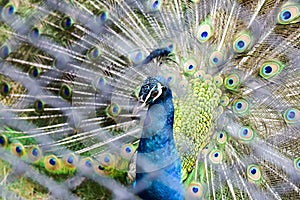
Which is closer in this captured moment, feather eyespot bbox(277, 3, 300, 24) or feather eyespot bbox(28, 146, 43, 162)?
feather eyespot bbox(277, 3, 300, 24)

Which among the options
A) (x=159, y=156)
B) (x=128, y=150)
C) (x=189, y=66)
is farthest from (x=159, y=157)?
(x=189, y=66)

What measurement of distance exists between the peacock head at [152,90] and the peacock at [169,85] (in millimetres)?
175

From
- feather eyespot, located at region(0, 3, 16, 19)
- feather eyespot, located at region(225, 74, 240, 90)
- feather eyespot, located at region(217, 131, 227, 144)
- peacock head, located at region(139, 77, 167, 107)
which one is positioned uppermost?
feather eyespot, located at region(225, 74, 240, 90)

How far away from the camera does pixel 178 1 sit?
2379 millimetres

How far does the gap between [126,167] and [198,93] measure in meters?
0.48

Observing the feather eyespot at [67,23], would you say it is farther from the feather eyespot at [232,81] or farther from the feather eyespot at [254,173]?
the feather eyespot at [254,173]

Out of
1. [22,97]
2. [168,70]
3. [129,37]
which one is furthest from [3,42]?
[168,70]

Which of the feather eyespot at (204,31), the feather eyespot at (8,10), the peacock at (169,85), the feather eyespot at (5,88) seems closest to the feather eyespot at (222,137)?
the peacock at (169,85)

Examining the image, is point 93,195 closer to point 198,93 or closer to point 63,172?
point 63,172

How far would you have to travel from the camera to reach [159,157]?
7.25 ft

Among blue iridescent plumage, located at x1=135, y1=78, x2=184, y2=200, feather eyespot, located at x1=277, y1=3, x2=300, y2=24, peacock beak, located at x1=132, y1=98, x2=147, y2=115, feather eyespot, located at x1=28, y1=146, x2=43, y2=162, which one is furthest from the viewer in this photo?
feather eyespot, located at x1=28, y1=146, x2=43, y2=162

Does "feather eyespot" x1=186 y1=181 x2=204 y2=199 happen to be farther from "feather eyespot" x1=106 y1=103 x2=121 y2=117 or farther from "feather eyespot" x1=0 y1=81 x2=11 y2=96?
"feather eyespot" x1=0 y1=81 x2=11 y2=96

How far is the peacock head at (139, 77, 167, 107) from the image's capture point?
196cm

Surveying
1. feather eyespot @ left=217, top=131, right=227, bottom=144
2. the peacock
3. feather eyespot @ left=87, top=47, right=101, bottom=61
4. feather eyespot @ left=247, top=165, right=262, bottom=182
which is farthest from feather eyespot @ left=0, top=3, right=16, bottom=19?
feather eyespot @ left=247, top=165, right=262, bottom=182
